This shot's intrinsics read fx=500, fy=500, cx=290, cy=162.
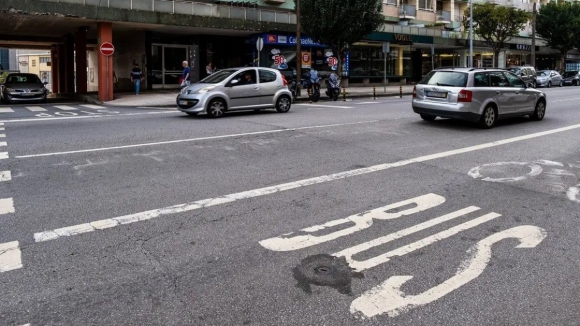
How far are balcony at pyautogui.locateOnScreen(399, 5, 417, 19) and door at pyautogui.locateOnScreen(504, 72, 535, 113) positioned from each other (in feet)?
97.8

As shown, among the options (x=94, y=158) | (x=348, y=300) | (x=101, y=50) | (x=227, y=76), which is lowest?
(x=348, y=300)

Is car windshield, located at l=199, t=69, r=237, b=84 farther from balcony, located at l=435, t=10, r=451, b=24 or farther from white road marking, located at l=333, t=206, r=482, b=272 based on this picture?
balcony, located at l=435, t=10, r=451, b=24

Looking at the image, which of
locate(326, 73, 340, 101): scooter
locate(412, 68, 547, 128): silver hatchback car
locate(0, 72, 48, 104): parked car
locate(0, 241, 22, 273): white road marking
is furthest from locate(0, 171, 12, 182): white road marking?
locate(326, 73, 340, 101): scooter

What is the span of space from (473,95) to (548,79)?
3303cm

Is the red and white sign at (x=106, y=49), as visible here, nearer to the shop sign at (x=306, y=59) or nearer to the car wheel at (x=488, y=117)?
the shop sign at (x=306, y=59)

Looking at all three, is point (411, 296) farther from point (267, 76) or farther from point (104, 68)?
point (104, 68)

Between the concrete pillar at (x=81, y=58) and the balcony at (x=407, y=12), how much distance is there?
25.3 m

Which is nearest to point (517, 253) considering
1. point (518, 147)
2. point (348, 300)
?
point (348, 300)

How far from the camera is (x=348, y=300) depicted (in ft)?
11.8

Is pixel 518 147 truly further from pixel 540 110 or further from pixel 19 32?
pixel 19 32

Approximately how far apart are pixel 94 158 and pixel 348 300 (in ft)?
20.3

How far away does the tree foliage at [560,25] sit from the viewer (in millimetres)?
48562

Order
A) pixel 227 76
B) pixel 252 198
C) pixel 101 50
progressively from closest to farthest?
1. pixel 252 198
2. pixel 227 76
3. pixel 101 50

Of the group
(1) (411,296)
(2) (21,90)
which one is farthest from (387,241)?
(2) (21,90)
